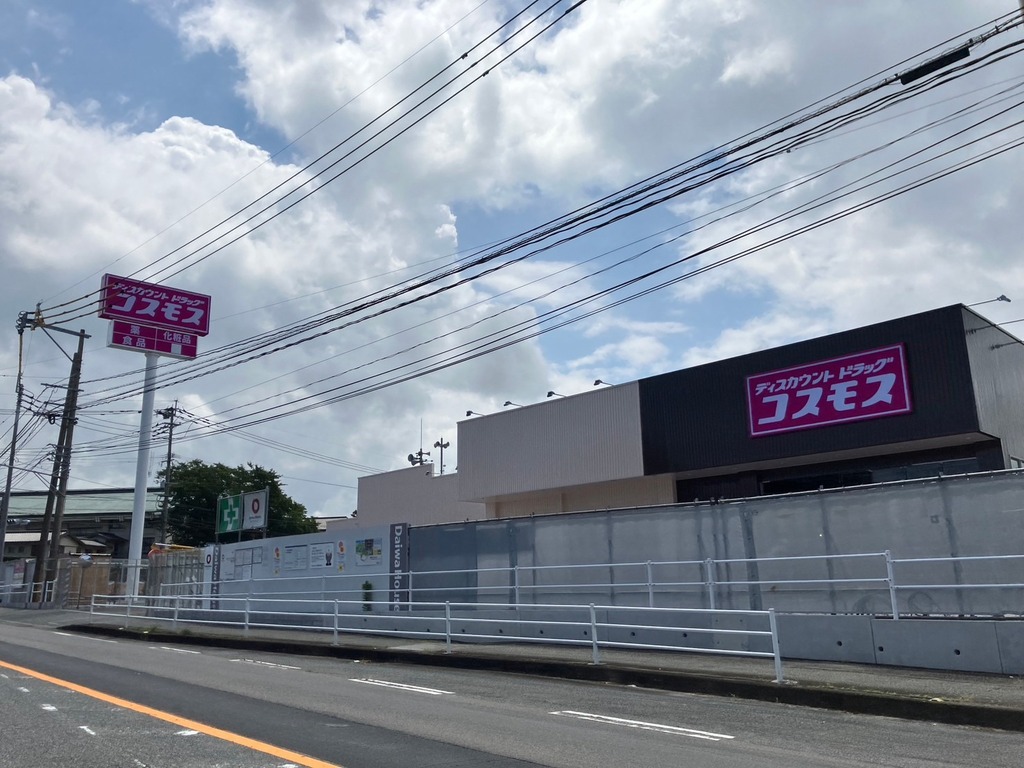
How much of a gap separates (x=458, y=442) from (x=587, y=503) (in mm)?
6376

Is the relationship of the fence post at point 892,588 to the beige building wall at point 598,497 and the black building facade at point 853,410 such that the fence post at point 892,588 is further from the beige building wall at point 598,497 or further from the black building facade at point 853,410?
the beige building wall at point 598,497

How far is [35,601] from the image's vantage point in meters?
39.1

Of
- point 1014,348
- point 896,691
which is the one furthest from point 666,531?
point 1014,348

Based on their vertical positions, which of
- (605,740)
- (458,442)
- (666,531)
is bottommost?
(605,740)

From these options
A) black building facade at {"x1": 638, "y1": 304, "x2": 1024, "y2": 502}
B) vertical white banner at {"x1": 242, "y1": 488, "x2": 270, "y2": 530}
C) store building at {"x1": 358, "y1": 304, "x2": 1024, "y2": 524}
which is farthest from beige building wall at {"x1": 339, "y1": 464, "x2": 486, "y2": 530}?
black building facade at {"x1": 638, "y1": 304, "x2": 1024, "y2": 502}

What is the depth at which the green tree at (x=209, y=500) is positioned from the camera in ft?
221

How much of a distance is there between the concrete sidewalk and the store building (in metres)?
11.0

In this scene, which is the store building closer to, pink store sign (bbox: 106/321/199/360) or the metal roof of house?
pink store sign (bbox: 106/321/199/360)

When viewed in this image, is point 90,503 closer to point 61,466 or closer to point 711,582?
point 61,466

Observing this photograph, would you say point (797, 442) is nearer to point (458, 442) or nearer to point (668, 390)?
point (668, 390)

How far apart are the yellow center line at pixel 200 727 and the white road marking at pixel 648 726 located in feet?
11.4

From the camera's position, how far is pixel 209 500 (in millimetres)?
68250

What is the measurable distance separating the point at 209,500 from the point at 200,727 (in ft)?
206

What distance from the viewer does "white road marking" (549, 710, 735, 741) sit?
880 centimetres
